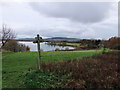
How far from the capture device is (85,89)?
447cm

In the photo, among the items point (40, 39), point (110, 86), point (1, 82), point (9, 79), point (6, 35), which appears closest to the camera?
point (110, 86)

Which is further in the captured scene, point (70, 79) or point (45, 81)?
point (70, 79)

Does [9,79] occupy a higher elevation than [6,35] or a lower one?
lower

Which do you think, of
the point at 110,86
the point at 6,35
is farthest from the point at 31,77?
the point at 6,35

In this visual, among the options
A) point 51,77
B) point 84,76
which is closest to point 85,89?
point 84,76

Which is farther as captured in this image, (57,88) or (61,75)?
(61,75)

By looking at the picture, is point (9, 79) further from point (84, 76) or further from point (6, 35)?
point (6, 35)

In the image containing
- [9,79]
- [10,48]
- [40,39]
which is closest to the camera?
[9,79]

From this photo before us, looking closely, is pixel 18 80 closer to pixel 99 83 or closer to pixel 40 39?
pixel 40 39

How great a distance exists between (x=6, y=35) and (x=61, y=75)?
8.48m

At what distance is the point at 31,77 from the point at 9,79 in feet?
3.02

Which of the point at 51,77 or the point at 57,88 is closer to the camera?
the point at 57,88

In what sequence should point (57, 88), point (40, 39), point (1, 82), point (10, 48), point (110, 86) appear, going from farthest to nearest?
point (10, 48)
point (40, 39)
point (1, 82)
point (110, 86)
point (57, 88)

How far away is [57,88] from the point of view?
4461 mm
